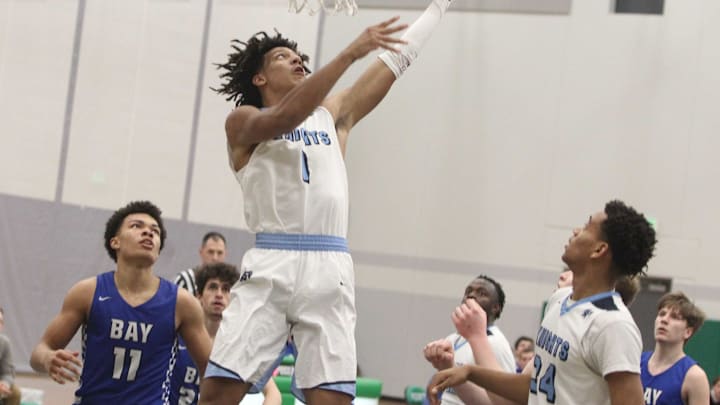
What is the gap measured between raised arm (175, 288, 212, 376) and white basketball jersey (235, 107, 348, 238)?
47.5 inches

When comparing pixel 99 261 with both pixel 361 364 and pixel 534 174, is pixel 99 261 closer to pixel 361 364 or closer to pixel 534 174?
pixel 361 364

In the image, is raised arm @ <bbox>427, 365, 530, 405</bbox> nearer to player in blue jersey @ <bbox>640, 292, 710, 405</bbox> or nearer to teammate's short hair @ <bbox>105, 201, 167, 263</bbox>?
player in blue jersey @ <bbox>640, 292, 710, 405</bbox>

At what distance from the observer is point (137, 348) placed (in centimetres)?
522

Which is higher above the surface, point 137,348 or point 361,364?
point 137,348

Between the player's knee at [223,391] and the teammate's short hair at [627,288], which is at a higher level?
the teammate's short hair at [627,288]

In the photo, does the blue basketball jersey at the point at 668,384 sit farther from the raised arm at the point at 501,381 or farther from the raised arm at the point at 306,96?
the raised arm at the point at 306,96

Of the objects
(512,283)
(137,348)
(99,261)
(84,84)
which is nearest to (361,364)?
(512,283)

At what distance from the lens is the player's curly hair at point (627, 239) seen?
387cm

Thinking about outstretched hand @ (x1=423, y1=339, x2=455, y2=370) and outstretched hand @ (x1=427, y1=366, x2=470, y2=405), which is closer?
outstretched hand @ (x1=427, y1=366, x2=470, y2=405)

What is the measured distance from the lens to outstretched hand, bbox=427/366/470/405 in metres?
4.00

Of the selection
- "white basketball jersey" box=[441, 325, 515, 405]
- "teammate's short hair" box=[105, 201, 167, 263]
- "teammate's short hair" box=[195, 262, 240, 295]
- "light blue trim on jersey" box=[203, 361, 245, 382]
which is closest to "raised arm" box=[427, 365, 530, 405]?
"light blue trim on jersey" box=[203, 361, 245, 382]

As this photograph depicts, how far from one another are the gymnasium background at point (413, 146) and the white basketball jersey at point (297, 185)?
8879 millimetres

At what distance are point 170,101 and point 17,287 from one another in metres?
3.08

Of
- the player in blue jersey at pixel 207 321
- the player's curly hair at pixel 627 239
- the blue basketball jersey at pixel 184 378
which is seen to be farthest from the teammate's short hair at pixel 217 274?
the player's curly hair at pixel 627 239
